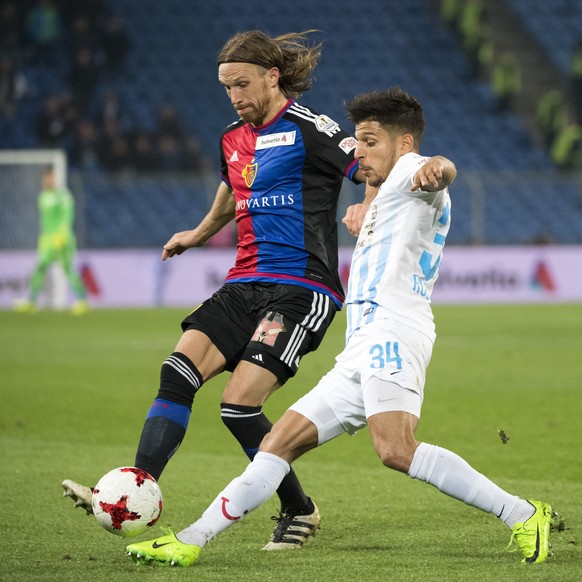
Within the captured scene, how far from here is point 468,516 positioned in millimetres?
5582

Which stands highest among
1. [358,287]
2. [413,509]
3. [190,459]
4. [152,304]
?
[358,287]

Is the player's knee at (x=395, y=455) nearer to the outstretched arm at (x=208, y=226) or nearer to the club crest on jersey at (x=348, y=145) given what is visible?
the club crest on jersey at (x=348, y=145)

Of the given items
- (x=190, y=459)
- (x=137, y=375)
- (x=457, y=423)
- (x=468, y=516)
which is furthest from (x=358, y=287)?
(x=137, y=375)

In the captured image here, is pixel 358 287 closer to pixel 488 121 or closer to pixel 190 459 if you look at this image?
pixel 190 459

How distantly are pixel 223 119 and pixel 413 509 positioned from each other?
21670 mm

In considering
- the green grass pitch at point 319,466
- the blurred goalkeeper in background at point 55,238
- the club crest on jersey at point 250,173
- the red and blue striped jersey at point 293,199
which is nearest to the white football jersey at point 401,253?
the red and blue striped jersey at point 293,199

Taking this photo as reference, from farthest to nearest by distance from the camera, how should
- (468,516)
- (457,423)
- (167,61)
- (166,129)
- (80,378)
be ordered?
(167,61)
(166,129)
(80,378)
(457,423)
(468,516)

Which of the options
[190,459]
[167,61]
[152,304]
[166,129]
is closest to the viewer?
[190,459]

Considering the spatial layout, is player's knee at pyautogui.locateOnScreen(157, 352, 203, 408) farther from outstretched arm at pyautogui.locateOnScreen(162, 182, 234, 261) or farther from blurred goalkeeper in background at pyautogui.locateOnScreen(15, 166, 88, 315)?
blurred goalkeeper in background at pyautogui.locateOnScreen(15, 166, 88, 315)

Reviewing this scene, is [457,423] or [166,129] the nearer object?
[457,423]

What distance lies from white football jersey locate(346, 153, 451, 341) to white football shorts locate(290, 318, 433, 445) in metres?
0.07

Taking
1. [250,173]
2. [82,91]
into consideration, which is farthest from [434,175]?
[82,91]

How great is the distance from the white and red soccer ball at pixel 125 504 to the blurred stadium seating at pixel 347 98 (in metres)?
18.0

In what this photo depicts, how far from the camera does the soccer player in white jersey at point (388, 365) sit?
4367 mm
